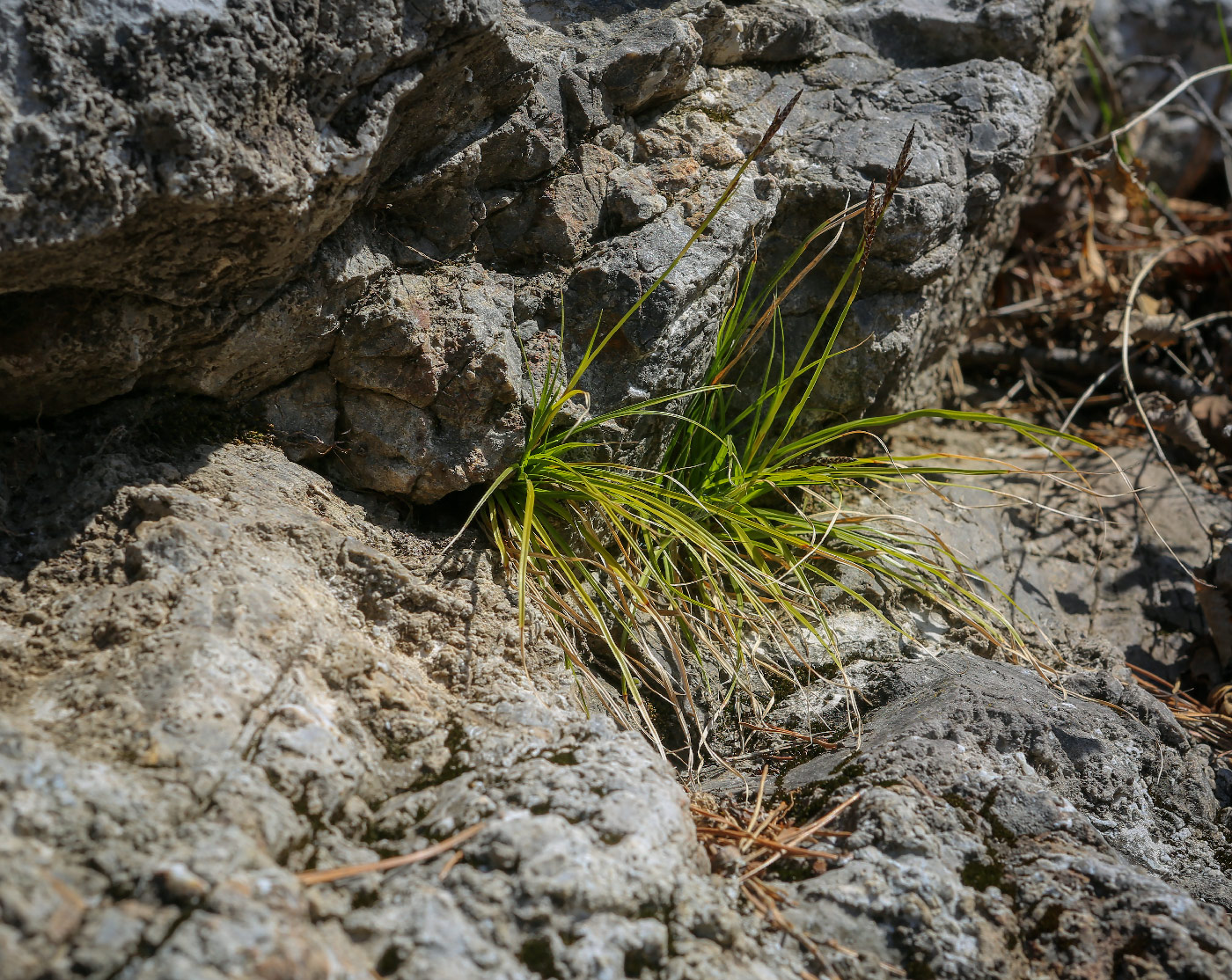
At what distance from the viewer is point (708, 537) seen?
2.15 metres

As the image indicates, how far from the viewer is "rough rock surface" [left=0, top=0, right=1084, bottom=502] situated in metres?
1.37

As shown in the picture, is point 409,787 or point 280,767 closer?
point 280,767

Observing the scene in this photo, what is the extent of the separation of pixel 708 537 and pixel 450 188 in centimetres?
100

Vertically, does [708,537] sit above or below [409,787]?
above

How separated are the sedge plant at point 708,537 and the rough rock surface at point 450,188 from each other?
114 mm

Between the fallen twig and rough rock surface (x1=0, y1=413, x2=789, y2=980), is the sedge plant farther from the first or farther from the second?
the fallen twig

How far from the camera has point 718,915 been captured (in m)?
1.30

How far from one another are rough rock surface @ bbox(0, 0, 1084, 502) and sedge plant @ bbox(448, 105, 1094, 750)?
114 mm

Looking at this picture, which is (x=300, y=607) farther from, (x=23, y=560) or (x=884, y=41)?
(x=884, y=41)

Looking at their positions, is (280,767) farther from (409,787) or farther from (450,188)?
(450,188)

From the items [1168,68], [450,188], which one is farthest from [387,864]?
[1168,68]

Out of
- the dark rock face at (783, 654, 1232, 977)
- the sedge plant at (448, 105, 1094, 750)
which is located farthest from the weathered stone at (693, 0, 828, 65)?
the dark rock face at (783, 654, 1232, 977)

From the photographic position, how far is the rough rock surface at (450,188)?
137 centimetres

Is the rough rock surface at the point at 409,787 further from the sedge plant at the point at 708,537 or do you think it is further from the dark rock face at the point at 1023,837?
the sedge plant at the point at 708,537
